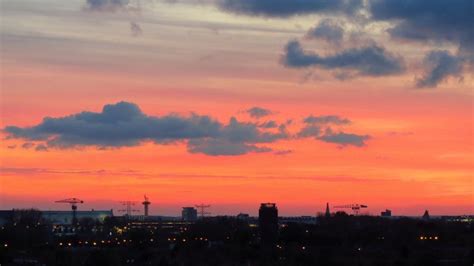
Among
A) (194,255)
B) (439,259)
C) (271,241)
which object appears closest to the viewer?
(439,259)

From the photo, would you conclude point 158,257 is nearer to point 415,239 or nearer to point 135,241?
point 135,241

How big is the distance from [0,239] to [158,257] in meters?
47.8

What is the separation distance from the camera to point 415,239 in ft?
655

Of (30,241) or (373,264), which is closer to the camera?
(373,264)

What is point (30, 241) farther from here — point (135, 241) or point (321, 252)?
point (321, 252)

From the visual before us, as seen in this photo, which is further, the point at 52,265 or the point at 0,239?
the point at 0,239

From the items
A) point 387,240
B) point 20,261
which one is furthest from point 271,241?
point 20,261

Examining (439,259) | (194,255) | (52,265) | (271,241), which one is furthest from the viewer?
(271,241)

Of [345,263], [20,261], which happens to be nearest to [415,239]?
[345,263]

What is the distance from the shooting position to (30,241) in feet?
637

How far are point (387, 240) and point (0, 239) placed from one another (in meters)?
71.4

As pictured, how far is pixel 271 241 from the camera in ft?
623

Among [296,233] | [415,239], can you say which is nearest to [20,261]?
[296,233]

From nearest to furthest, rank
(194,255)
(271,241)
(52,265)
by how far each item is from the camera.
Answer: (52,265) → (194,255) → (271,241)
